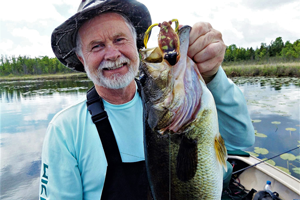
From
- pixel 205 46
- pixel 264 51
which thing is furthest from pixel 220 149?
pixel 264 51

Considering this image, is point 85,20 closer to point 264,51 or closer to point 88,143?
point 88,143

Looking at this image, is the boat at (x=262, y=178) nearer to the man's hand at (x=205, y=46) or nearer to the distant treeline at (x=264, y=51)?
the man's hand at (x=205, y=46)

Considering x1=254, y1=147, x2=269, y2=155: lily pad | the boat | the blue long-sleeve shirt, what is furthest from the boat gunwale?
the blue long-sleeve shirt

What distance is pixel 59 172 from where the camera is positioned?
Result: 1630 mm

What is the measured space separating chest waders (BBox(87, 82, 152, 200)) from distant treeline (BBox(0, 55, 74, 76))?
70.2 m

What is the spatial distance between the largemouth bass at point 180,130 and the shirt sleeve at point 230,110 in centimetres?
23

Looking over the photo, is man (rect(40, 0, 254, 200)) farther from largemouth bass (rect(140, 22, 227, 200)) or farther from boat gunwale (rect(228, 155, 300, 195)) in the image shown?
boat gunwale (rect(228, 155, 300, 195))

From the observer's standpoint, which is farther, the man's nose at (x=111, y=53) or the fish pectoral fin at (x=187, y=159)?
the man's nose at (x=111, y=53)

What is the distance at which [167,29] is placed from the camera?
3.10 feet

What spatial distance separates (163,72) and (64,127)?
1174 mm

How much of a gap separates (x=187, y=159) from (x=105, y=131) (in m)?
0.88

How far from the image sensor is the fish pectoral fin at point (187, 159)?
1.22 m

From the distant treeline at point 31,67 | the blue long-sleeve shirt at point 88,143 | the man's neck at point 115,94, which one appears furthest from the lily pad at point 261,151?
the distant treeline at point 31,67

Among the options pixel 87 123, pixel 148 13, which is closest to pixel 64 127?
pixel 87 123
